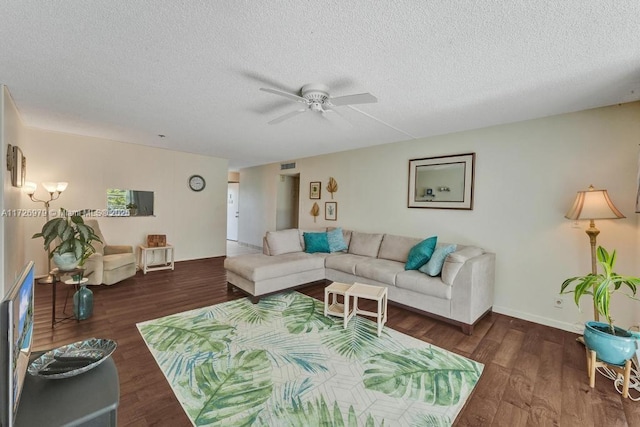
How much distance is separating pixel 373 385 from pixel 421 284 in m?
1.45

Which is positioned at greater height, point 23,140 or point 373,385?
point 23,140

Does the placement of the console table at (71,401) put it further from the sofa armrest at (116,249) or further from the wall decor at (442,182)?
the sofa armrest at (116,249)

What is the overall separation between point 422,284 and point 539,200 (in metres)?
1.66

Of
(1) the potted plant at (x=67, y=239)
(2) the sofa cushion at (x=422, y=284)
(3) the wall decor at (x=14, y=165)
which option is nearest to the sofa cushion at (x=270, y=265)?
(2) the sofa cushion at (x=422, y=284)

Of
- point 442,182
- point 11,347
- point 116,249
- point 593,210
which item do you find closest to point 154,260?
point 116,249

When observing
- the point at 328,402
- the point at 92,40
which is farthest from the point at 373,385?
the point at 92,40

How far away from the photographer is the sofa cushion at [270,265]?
11.3ft

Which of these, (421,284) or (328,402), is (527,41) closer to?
(421,284)

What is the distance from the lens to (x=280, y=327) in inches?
111

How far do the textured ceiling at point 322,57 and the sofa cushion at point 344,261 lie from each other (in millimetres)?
1983

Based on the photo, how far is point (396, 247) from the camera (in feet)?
13.4

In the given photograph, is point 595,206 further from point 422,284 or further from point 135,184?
point 135,184

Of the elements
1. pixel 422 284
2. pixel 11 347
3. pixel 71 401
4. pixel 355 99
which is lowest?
pixel 422 284

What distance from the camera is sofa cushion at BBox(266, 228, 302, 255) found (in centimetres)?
421
